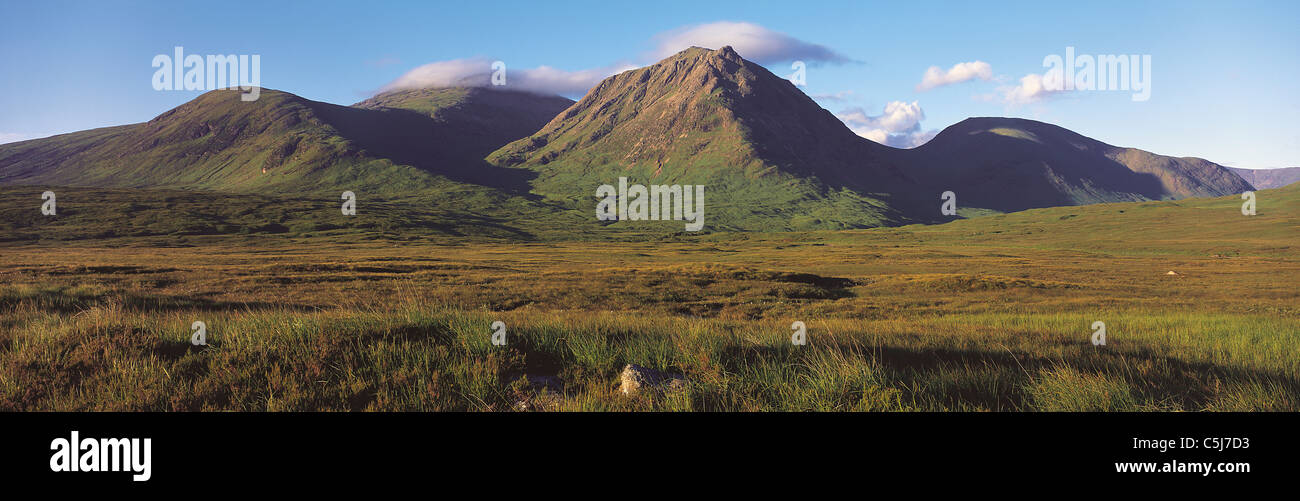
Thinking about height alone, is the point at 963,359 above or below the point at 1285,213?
below

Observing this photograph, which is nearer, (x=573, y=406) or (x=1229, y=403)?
(x=573, y=406)

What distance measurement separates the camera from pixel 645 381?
21.5ft

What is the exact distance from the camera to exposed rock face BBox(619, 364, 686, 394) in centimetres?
630

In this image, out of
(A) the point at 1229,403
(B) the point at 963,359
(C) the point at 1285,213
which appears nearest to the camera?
(A) the point at 1229,403

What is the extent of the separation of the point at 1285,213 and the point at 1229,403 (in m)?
219

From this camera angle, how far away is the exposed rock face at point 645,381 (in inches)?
248
